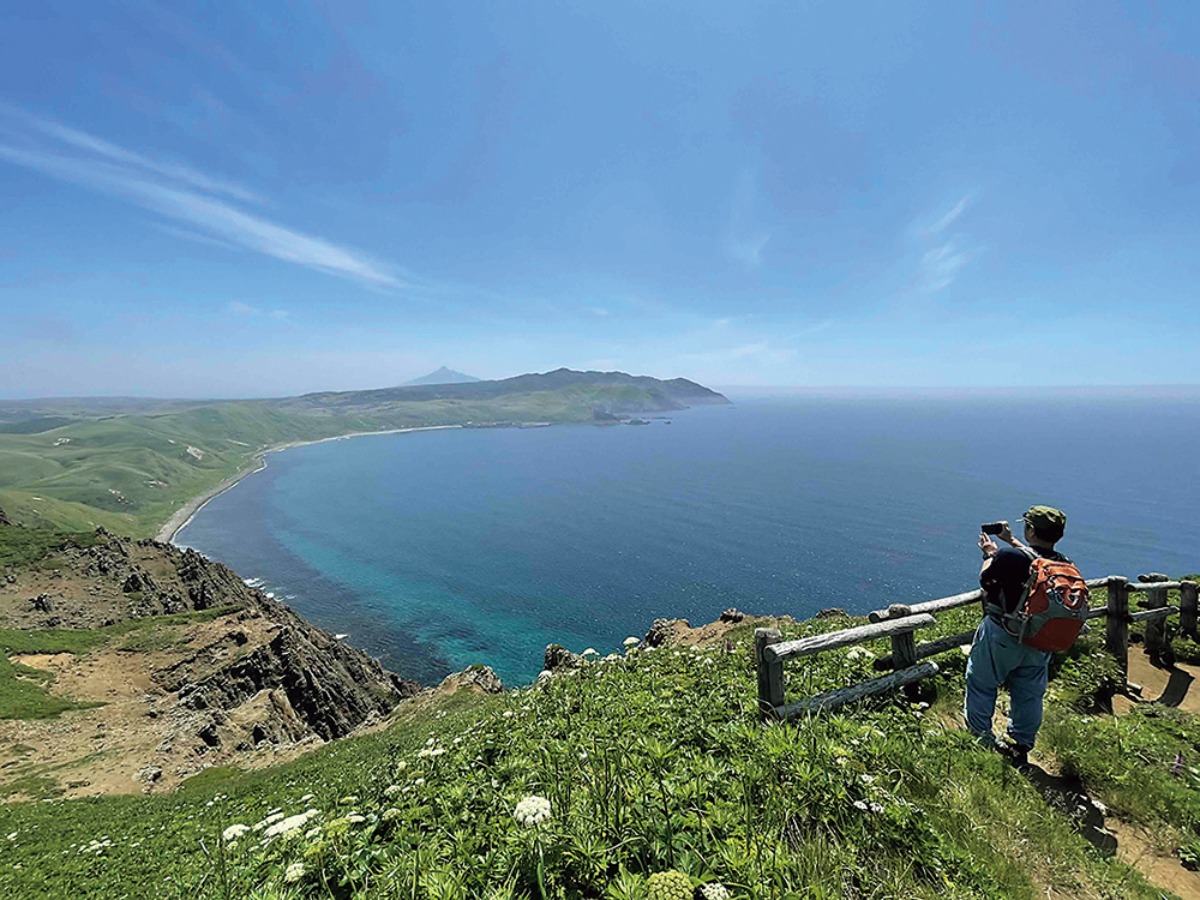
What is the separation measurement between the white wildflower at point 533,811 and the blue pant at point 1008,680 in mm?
6030

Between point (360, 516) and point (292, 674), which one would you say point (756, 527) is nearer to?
point (292, 674)

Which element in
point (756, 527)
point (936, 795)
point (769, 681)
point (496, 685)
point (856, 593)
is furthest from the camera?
point (756, 527)

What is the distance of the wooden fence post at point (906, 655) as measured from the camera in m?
7.89

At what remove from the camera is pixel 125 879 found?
30.9 feet

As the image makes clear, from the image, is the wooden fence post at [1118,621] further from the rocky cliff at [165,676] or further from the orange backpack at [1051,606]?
the rocky cliff at [165,676]

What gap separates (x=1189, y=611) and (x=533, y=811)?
53.9 feet

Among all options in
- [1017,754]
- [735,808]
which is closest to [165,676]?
[735,808]

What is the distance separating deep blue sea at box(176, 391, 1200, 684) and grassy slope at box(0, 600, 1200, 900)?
5085cm

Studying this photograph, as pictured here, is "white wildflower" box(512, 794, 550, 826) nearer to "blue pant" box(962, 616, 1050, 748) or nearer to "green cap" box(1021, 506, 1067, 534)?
"blue pant" box(962, 616, 1050, 748)

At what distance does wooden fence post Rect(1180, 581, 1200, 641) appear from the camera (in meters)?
11.3

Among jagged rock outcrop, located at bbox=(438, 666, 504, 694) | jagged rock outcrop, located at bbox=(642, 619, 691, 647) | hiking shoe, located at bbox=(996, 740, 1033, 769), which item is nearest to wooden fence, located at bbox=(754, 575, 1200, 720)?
hiking shoe, located at bbox=(996, 740, 1033, 769)

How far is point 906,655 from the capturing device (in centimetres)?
789

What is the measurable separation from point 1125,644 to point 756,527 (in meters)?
93.6

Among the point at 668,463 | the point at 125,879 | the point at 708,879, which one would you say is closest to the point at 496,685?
the point at 125,879
